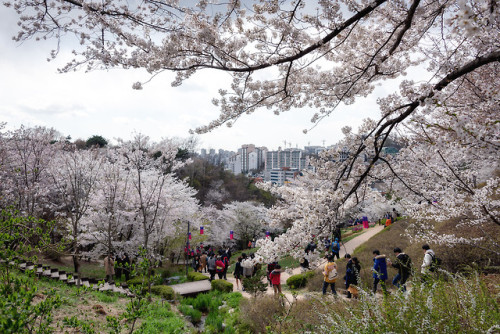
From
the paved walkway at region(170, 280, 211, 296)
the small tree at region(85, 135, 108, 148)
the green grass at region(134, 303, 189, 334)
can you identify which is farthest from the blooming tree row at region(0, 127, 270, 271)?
the small tree at region(85, 135, 108, 148)

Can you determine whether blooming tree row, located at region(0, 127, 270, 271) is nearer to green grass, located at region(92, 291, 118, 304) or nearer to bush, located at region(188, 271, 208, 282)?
bush, located at region(188, 271, 208, 282)

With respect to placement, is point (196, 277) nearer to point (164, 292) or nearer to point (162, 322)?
point (164, 292)

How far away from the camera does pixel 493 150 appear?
6.35 ft

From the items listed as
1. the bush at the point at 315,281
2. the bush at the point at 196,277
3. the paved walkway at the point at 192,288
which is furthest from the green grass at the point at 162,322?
the bush at the point at 315,281

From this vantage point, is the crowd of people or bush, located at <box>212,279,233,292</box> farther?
bush, located at <box>212,279,233,292</box>

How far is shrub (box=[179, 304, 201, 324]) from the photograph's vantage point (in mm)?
6941

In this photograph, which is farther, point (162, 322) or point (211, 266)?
point (211, 266)

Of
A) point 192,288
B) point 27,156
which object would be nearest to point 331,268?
point 192,288

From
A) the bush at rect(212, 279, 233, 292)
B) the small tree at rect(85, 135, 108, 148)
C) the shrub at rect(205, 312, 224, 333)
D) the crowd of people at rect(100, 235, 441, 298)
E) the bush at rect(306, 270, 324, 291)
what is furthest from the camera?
the small tree at rect(85, 135, 108, 148)

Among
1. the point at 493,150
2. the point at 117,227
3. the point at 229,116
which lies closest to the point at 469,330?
the point at 493,150

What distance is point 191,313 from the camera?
7.09 m

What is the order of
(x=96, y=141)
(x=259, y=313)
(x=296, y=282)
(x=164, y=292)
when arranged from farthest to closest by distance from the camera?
(x=96, y=141)
(x=296, y=282)
(x=164, y=292)
(x=259, y=313)

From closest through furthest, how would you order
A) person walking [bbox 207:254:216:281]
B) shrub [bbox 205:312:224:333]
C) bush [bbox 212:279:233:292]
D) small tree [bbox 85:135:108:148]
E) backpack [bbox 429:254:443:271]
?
backpack [bbox 429:254:443:271] < shrub [bbox 205:312:224:333] < bush [bbox 212:279:233:292] < person walking [bbox 207:254:216:281] < small tree [bbox 85:135:108:148]

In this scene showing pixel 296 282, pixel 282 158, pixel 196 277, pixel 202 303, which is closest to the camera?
pixel 202 303
